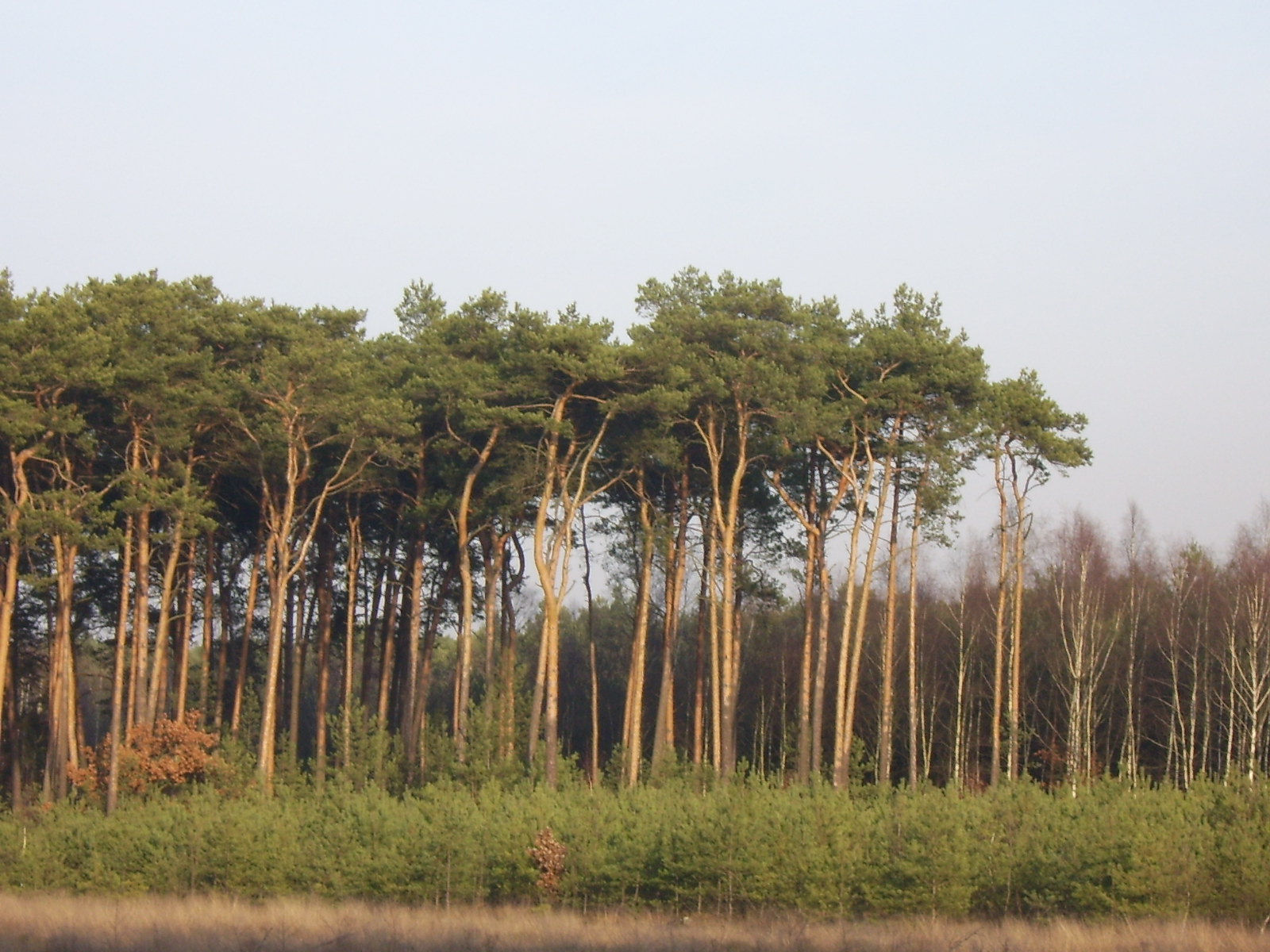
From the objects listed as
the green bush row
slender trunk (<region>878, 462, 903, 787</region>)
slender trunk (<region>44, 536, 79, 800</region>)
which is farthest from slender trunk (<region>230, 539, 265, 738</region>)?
slender trunk (<region>878, 462, 903, 787</region>)

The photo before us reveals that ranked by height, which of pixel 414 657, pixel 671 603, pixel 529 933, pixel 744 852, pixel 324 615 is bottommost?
pixel 529 933

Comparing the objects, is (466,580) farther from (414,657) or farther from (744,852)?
(744,852)

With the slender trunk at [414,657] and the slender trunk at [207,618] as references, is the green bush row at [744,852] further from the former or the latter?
the slender trunk at [207,618]

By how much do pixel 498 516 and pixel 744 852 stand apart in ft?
66.1

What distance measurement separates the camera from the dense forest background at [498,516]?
38094 mm

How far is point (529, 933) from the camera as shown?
20.8 meters


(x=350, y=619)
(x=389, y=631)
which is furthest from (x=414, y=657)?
(x=389, y=631)

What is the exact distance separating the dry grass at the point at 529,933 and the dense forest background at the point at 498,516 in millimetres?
12287

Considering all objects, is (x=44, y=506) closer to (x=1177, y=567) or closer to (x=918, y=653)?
(x=918, y=653)

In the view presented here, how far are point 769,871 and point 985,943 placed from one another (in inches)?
191

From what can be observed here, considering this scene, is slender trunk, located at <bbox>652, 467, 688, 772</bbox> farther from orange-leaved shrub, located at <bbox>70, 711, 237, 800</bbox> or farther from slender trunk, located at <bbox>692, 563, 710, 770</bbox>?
orange-leaved shrub, located at <bbox>70, 711, 237, 800</bbox>

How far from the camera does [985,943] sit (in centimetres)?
1916

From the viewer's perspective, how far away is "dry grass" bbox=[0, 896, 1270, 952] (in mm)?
18984

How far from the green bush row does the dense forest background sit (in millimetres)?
9310
